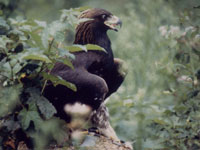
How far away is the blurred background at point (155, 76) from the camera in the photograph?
12.3ft

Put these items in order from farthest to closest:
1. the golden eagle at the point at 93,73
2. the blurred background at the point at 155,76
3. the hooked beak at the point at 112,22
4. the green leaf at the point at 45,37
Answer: the hooked beak at the point at 112,22 → the blurred background at the point at 155,76 → the golden eagle at the point at 93,73 → the green leaf at the point at 45,37

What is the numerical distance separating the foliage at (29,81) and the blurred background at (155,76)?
0.84m

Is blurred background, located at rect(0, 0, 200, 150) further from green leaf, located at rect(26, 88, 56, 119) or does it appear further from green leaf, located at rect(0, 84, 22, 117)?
green leaf, located at rect(0, 84, 22, 117)

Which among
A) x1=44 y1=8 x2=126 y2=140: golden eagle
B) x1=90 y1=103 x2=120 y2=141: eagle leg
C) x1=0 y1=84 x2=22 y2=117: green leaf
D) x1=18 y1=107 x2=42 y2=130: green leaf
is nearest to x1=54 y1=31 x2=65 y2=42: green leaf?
x1=0 y1=84 x2=22 y2=117: green leaf

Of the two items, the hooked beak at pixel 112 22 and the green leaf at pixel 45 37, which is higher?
the green leaf at pixel 45 37

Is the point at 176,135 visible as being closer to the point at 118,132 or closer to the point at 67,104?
the point at 67,104

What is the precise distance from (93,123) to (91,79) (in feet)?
2.24

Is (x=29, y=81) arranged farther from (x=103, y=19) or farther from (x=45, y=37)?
(x=103, y=19)

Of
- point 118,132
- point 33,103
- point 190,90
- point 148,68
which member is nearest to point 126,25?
point 148,68

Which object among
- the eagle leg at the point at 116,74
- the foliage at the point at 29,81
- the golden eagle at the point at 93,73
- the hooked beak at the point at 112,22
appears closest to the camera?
the foliage at the point at 29,81

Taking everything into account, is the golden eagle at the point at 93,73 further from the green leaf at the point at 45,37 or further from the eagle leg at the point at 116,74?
the green leaf at the point at 45,37

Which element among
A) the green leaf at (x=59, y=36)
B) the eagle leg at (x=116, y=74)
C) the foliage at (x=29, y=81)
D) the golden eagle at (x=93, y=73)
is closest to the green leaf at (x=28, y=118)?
the foliage at (x=29, y=81)

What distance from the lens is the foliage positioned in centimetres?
283

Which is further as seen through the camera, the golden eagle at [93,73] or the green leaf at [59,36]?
the golden eagle at [93,73]
